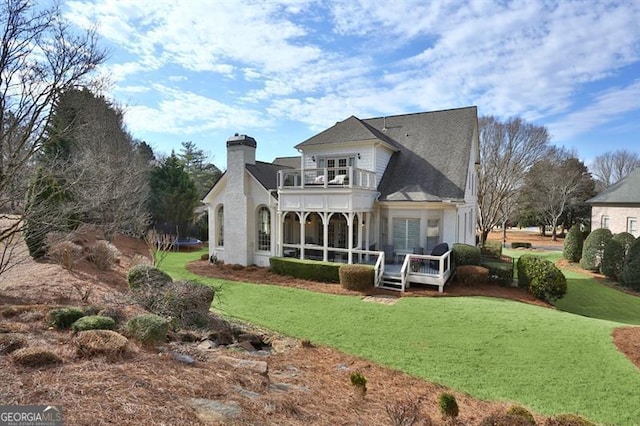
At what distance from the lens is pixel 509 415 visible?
13.6 ft

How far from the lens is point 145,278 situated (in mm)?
9531

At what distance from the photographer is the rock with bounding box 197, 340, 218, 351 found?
7059 millimetres

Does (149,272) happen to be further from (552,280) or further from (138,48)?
(552,280)

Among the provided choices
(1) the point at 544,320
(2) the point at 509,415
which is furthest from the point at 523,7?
(2) the point at 509,415

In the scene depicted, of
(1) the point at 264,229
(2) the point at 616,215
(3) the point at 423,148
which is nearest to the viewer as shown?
(1) the point at 264,229

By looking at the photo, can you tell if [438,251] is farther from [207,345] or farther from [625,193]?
[625,193]

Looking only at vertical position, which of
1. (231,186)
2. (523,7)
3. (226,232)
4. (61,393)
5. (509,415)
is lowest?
(509,415)

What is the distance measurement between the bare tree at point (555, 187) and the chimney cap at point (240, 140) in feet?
104

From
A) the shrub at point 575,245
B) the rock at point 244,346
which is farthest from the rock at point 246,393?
the shrub at point 575,245

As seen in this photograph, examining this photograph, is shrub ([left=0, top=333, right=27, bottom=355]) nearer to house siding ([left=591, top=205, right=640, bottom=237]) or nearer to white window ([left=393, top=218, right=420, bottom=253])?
white window ([left=393, top=218, right=420, bottom=253])

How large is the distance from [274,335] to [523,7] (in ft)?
42.0

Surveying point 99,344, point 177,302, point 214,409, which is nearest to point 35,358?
point 99,344

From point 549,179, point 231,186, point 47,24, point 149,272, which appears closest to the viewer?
point 47,24

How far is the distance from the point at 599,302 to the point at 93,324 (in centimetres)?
1955
